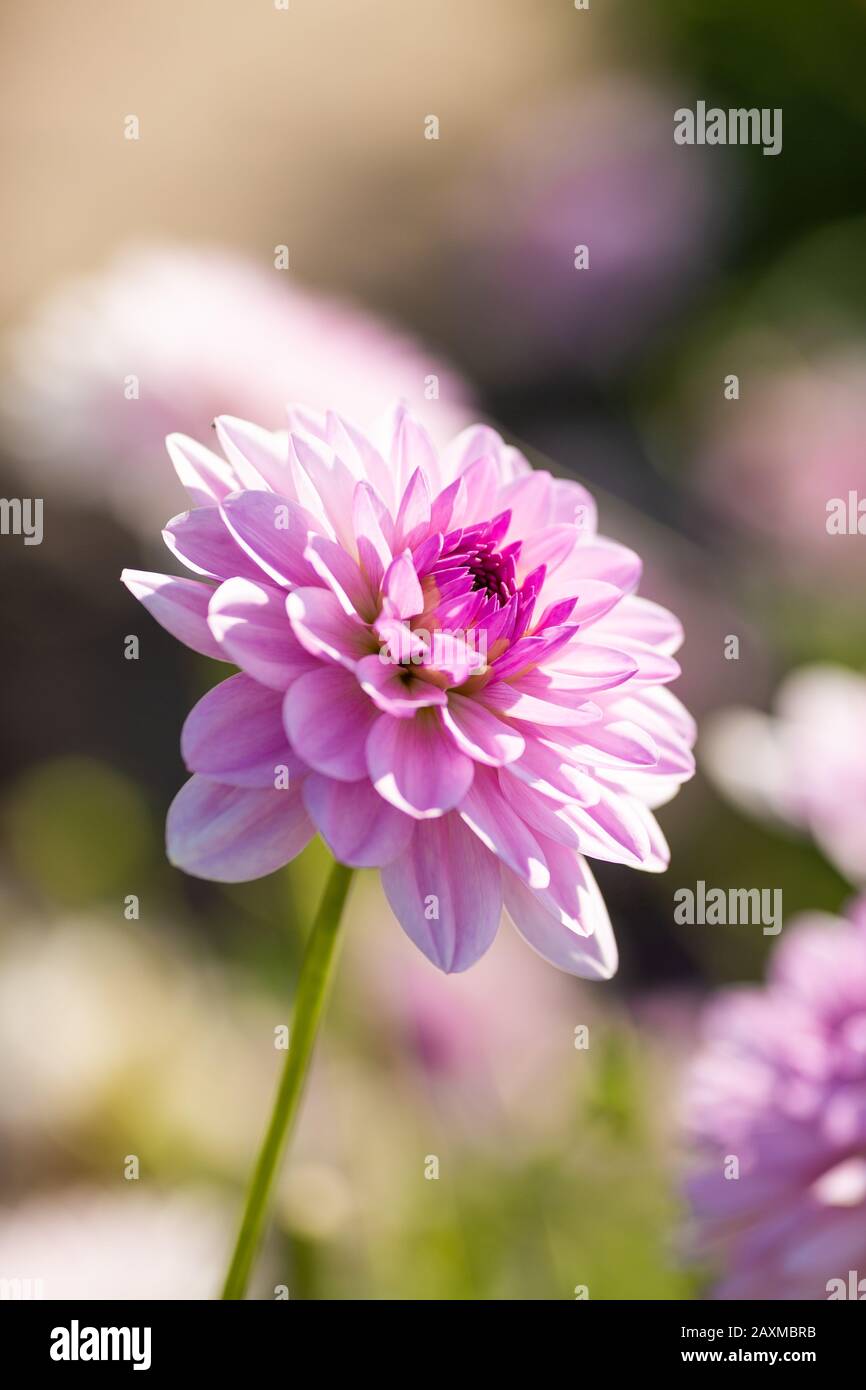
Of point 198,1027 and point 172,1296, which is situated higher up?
point 198,1027

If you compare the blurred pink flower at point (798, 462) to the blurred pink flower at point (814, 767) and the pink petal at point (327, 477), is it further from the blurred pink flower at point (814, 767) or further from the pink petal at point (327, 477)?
the pink petal at point (327, 477)

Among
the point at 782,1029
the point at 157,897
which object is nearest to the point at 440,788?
the point at 782,1029

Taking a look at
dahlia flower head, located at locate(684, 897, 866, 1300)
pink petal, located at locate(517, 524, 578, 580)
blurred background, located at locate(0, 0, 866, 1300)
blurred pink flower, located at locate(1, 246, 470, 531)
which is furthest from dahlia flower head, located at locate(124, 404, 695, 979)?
blurred pink flower, located at locate(1, 246, 470, 531)

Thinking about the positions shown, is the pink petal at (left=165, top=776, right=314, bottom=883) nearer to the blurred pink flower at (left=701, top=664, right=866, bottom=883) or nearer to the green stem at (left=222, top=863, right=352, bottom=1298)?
the green stem at (left=222, top=863, right=352, bottom=1298)

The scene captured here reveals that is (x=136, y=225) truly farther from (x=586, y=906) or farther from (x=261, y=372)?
(x=586, y=906)

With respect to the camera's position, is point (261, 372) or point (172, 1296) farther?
point (261, 372)

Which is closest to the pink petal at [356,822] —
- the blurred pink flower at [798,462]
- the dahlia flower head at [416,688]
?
the dahlia flower head at [416,688]
